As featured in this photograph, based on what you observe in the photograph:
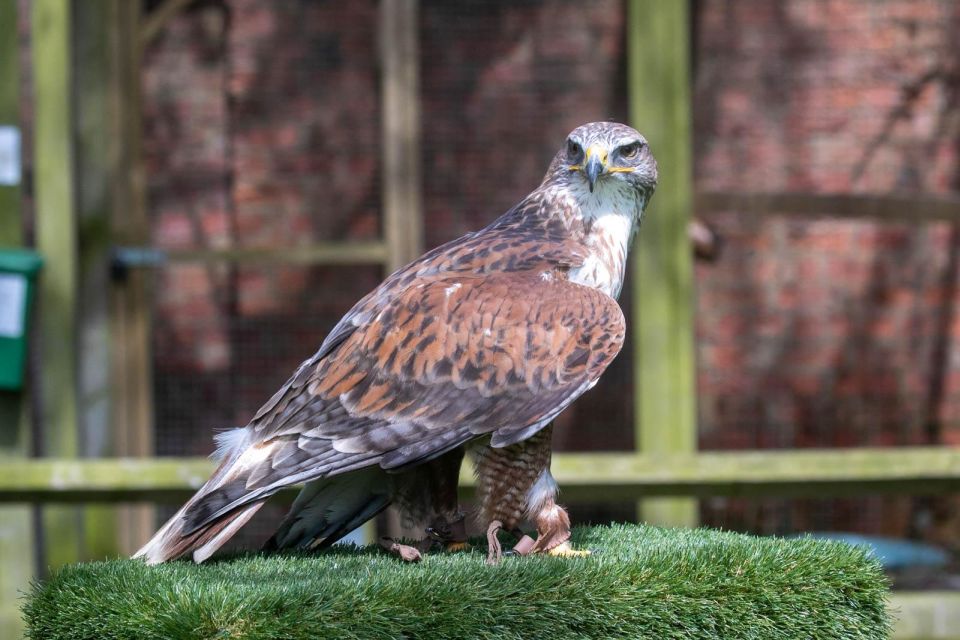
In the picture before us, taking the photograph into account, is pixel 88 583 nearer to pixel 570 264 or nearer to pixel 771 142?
pixel 570 264

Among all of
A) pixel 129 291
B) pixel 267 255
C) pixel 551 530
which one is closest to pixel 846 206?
pixel 267 255

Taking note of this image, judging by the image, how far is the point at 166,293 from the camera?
4922 millimetres

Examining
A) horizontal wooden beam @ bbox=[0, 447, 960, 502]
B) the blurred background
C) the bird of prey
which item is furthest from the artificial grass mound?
the blurred background

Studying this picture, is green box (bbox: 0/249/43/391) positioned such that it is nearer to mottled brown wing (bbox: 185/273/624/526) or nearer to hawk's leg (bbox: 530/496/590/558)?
mottled brown wing (bbox: 185/273/624/526)

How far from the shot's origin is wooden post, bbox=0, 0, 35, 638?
434 centimetres

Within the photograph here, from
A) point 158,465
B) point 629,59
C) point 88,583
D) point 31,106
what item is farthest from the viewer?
point 31,106

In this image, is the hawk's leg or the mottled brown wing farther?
the hawk's leg

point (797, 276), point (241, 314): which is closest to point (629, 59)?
point (797, 276)

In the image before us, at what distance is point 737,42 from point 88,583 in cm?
369

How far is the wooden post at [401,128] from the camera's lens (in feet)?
15.7

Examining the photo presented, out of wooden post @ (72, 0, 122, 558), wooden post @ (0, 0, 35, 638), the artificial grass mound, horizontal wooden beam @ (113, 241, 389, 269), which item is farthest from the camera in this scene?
horizontal wooden beam @ (113, 241, 389, 269)

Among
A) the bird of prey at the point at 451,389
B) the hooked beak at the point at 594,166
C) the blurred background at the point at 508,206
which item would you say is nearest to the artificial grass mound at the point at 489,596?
the bird of prey at the point at 451,389

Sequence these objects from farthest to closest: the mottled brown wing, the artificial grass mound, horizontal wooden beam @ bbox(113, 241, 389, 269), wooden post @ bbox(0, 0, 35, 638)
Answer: horizontal wooden beam @ bbox(113, 241, 389, 269)
wooden post @ bbox(0, 0, 35, 638)
the mottled brown wing
the artificial grass mound

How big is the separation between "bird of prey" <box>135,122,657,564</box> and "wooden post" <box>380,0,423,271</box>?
205 cm
